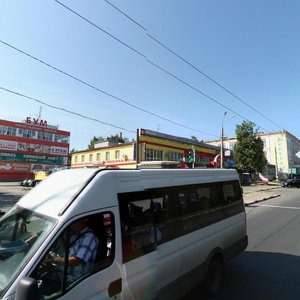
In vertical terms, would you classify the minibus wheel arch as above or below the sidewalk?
below

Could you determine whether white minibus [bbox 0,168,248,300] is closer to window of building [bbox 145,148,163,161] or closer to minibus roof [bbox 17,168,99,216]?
minibus roof [bbox 17,168,99,216]

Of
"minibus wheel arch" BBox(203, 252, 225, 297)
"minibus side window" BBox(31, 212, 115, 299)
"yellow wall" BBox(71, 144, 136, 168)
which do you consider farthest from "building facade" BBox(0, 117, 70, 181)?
"minibus side window" BBox(31, 212, 115, 299)

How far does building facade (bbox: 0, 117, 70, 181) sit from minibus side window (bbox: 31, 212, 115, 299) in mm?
64391

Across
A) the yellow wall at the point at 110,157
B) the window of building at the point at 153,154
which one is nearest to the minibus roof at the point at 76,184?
the yellow wall at the point at 110,157

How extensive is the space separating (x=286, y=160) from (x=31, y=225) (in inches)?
3764

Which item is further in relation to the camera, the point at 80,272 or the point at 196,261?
the point at 196,261

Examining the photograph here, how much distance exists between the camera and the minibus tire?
5133 mm

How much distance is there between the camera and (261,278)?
607 centimetres

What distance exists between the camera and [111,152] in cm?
4769

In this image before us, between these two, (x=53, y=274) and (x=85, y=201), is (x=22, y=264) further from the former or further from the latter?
(x=85, y=201)

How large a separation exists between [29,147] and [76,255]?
225 ft

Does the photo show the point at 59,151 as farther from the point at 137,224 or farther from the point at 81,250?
the point at 81,250

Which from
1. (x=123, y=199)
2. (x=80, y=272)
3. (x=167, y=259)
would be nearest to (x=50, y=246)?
(x=80, y=272)

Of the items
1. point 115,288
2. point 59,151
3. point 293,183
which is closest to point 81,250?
point 115,288
